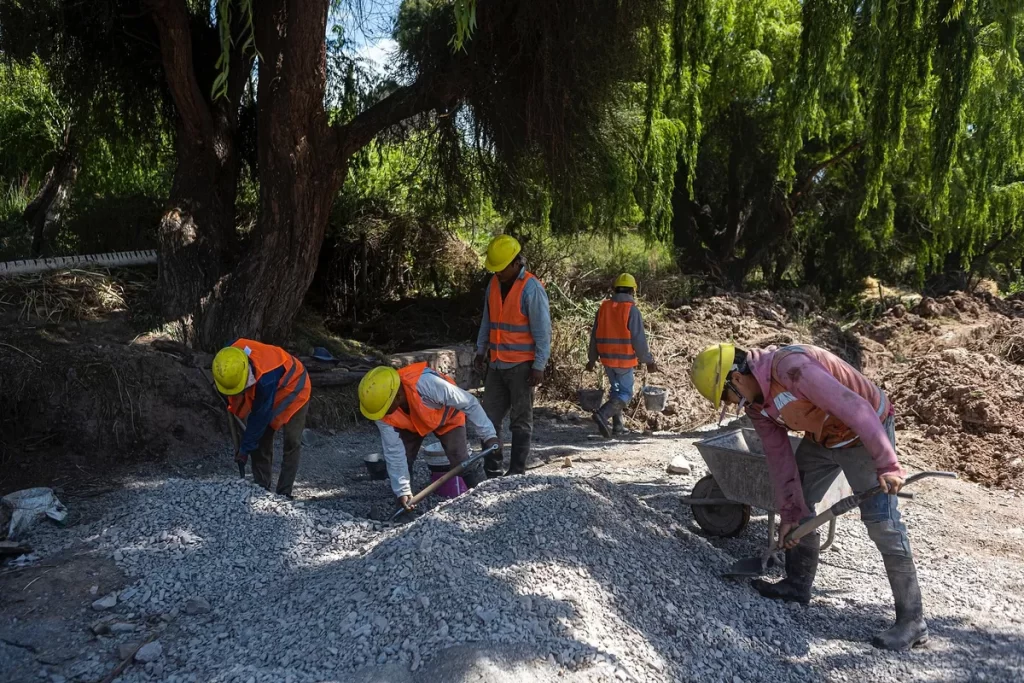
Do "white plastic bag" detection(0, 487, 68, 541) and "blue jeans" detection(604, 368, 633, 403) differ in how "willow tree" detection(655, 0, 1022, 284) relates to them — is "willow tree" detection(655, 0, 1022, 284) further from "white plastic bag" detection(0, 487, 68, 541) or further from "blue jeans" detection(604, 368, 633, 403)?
"white plastic bag" detection(0, 487, 68, 541)

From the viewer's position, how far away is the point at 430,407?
5223 mm

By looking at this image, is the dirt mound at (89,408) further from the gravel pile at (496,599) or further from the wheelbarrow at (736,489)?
the wheelbarrow at (736,489)

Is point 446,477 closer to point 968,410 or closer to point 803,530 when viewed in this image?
point 803,530

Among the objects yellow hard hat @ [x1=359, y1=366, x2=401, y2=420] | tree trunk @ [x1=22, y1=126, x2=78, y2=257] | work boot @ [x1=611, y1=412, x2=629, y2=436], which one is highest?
tree trunk @ [x1=22, y1=126, x2=78, y2=257]

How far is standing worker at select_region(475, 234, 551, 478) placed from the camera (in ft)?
19.6

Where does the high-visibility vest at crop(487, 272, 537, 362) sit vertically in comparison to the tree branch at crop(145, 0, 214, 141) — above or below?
below

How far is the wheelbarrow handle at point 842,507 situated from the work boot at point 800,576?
18cm

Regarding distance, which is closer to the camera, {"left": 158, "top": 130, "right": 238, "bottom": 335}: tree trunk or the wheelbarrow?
the wheelbarrow

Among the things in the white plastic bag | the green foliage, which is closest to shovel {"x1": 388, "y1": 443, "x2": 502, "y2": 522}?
the white plastic bag

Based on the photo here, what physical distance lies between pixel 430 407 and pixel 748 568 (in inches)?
79.7

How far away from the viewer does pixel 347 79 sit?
10.2m

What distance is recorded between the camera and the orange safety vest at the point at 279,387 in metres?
5.41

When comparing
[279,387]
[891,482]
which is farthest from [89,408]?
[891,482]

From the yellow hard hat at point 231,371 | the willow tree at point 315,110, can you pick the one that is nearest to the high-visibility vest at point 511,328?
the yellow hard hat at point 231,371
